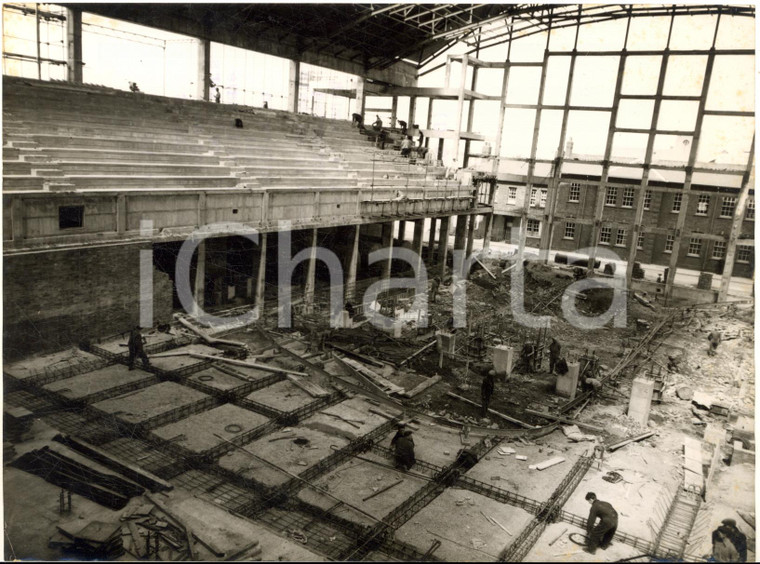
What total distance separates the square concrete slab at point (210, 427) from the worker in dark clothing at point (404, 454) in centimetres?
321

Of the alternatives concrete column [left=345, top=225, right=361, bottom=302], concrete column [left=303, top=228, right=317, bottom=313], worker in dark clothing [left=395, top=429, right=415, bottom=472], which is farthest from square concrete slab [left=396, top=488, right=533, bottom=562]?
concrete column [left=345, top=225, right=361, bottom=302]

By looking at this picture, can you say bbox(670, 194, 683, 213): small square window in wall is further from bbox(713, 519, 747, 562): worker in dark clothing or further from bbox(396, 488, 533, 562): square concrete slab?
bbox(713, 519, 747, 562): worker in dark clothing

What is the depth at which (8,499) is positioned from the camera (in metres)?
8.62

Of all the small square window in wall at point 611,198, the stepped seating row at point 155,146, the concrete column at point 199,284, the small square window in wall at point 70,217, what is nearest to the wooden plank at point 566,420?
the concrete column at point 199,284

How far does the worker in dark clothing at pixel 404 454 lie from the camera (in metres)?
10.9

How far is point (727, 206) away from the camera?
31.7 metres

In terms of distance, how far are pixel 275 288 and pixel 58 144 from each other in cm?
1019

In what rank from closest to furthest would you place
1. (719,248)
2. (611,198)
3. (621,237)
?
(719,248) → (621,237) → (611,198)

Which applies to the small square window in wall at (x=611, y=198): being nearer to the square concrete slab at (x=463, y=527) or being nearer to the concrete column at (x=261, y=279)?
the concrete column at (x=261, y=279)

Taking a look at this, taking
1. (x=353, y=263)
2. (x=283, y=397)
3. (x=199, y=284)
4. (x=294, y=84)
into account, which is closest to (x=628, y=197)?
(x=353, y=263)

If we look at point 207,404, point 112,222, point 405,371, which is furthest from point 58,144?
point 405,371

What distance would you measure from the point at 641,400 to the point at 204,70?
22.3m

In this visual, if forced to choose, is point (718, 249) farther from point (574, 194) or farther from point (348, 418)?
point (348, 418)

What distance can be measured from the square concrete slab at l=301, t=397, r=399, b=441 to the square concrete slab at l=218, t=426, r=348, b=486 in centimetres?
25
